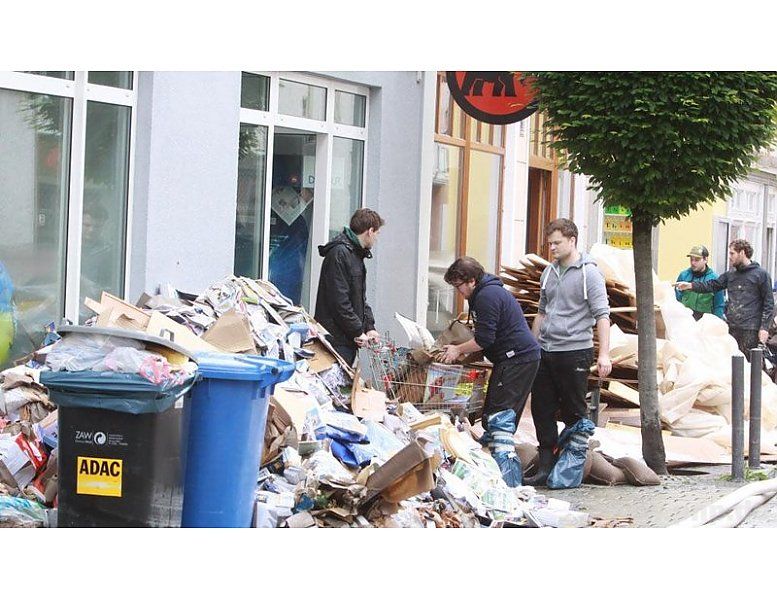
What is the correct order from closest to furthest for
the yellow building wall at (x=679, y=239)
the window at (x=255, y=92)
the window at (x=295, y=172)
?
the window at (x=255, y=92), the window at (x=295, y=172), the yellow building wall at (x=679, y=239)

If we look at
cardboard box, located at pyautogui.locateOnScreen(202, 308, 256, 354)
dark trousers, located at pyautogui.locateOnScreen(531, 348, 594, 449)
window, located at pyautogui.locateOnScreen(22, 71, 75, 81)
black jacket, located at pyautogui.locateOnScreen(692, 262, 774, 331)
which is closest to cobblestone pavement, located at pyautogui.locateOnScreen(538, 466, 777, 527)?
dark trousers, located at pyautogui.locateOnScreen(531, 348, 594, 449)

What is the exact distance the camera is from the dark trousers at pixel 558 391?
10.2 metres

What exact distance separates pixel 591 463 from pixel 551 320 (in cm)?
119

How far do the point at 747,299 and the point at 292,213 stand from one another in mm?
6058

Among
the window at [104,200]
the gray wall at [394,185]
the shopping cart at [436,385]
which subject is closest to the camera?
the shopping cart at [436,385]

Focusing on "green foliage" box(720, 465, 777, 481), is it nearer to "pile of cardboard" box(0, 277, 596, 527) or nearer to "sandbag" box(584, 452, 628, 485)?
"sandbag" box(584, 452, 628, 485)

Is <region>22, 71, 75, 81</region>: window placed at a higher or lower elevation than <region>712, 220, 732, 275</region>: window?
higher

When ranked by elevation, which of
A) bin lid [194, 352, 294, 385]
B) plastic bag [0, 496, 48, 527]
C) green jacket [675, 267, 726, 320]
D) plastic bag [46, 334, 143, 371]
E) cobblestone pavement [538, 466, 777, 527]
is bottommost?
cobblestone pavement [538, 466, 777, 527]

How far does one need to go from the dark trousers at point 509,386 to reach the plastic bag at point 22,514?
3948mm

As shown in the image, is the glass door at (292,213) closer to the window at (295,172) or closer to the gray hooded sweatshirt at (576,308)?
the window at (295,172)

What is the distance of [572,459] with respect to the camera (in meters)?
10.2

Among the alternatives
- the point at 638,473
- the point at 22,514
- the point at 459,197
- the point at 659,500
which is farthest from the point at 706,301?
the point at 22,514

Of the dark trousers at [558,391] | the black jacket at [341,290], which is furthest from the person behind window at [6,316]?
the dark trousers at [558,391]

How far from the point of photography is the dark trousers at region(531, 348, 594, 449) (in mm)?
10219
